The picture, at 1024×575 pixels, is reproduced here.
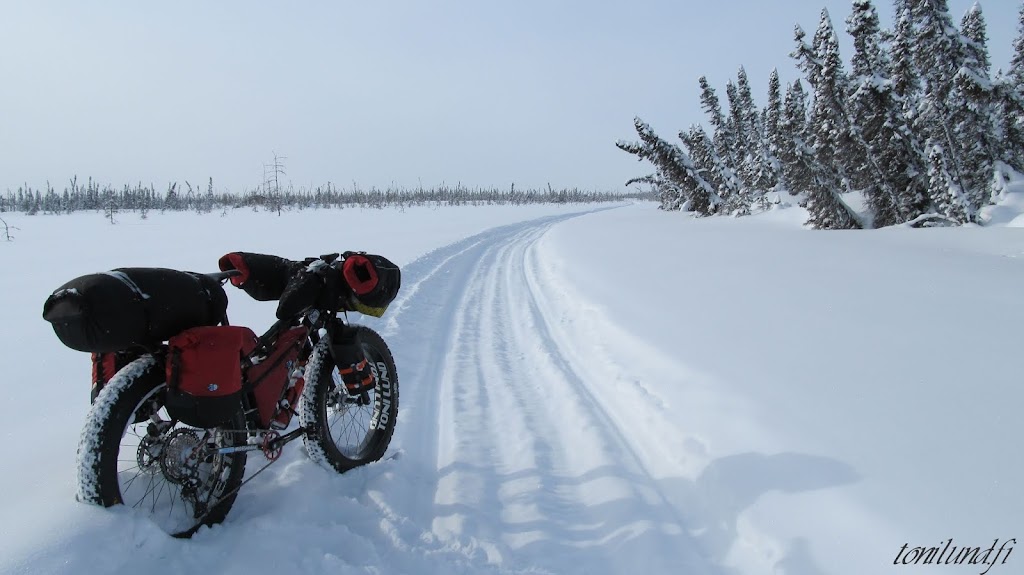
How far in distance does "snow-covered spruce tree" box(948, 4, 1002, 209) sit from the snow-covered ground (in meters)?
16.1

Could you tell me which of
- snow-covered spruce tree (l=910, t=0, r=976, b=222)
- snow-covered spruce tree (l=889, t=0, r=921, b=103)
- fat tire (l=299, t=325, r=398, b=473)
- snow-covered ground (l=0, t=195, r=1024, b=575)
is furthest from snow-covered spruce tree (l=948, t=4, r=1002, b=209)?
fat tire (l=299, t=325, r=398, b=473)

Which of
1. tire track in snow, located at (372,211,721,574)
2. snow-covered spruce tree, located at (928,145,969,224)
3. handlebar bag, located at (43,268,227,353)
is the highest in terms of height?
snow-covered spruce tree, located at (928,145,969,224)

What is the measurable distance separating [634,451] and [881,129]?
22.6 meters

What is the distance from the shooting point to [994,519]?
2340mm

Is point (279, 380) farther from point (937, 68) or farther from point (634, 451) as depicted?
point (937, 68)

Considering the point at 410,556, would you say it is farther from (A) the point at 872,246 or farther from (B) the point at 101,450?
(A) the point at 872,246

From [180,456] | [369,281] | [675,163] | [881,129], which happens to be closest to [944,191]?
[881,129]

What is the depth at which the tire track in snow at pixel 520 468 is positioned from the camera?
2615mm

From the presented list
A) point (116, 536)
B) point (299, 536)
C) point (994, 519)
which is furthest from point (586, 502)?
point (116, 536)

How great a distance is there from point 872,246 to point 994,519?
1245 centimetres

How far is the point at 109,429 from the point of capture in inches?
73.0

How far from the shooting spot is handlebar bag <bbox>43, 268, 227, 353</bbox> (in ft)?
5.92

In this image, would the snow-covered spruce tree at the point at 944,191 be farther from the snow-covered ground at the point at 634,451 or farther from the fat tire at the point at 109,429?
the fat tire at the point at 109,429

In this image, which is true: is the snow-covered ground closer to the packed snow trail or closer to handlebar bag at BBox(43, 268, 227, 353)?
the packed snow trail
